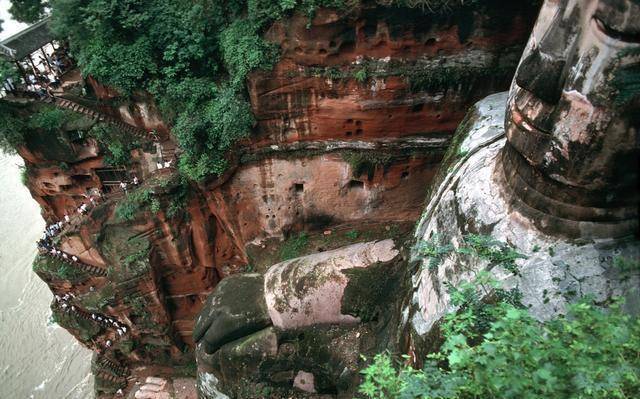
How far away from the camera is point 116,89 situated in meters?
12.4

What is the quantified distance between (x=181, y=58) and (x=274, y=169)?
370 centimetres

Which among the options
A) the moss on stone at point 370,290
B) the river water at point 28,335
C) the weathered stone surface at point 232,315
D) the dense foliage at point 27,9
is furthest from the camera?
the river water at point 28,335

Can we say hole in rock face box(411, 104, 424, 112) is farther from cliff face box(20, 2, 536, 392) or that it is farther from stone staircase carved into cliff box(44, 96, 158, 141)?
stone staircase carved into cliff box(44, 96, 158, 141)

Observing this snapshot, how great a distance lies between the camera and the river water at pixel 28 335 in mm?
18109

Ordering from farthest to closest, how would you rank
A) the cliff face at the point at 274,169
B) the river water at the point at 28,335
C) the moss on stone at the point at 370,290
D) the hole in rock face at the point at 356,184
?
the river water at the point at 28,335
the hole in rock face at the point at 356,184
the cliff face at the point at 274,169
the moss on stone at the point at 370,290

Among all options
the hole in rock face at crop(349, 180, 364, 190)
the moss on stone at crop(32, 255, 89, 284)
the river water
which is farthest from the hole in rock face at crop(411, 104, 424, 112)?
the river water

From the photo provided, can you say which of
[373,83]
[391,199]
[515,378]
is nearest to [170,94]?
[373,83]

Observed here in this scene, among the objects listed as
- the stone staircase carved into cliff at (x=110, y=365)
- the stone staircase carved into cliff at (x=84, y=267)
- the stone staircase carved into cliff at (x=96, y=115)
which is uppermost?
the stone staircase carved into cliff at (x=96, y=115)

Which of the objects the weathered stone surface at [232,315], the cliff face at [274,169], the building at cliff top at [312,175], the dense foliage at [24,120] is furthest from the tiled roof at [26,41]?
the weathered stone surface at [232,315]

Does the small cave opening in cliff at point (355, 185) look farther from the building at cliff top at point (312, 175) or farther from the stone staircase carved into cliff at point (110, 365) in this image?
the stone staircase carved into cliff at point (110, 365)

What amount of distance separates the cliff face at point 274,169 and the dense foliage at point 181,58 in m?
0.62

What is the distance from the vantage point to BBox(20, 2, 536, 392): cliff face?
1045 centimetres

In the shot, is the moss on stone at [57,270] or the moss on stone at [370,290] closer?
the moss on stone at [370,290]

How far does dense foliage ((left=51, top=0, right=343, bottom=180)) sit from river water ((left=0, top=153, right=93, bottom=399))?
8572 mm
